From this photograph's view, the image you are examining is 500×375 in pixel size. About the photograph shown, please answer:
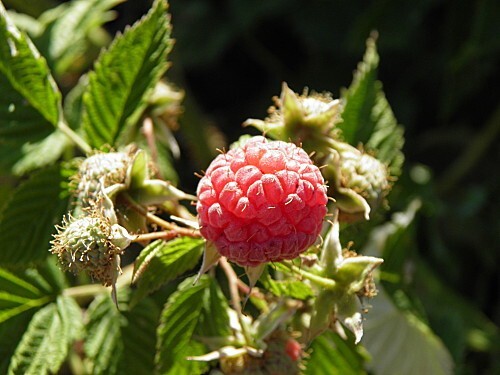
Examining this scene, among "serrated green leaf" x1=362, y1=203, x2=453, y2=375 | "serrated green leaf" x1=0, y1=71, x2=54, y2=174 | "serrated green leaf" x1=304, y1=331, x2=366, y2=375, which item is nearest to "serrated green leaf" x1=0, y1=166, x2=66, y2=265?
"serrated green leaf" x1=0, y1=71, x2=54, y2=174

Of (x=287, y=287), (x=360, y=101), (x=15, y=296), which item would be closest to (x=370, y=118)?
(x=360, y=101)

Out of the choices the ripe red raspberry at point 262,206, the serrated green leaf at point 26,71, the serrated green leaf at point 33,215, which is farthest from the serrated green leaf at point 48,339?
the ripe red raspberry at point 262,206

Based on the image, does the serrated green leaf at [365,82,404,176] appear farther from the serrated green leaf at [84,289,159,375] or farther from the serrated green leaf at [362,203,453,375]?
the serrated green leaf at [84,289,159,375]

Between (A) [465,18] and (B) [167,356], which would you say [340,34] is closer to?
(A) [465,18]

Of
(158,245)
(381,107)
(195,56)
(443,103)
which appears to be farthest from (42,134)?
(443,103)

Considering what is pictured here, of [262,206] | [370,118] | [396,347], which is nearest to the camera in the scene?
[262,206]

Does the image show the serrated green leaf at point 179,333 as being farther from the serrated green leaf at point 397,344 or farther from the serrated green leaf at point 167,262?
the serrated green leaf at point 397,344

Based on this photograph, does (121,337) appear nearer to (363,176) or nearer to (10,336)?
(10,336)
